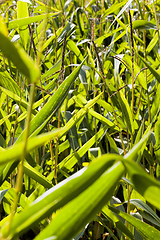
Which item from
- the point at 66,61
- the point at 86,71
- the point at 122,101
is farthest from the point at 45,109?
the point at 66,61

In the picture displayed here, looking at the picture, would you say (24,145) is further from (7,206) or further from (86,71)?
(86,71)

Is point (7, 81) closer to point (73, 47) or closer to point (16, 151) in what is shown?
point (73, 47)

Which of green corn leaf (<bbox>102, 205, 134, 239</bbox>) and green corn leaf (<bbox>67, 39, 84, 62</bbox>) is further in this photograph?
green corn leaf (<bbox>67, 39, 84, 62</bbox>)

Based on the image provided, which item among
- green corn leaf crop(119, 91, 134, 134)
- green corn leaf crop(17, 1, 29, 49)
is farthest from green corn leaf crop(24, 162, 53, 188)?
green corn leaf crop(17, 1, 29, 49)

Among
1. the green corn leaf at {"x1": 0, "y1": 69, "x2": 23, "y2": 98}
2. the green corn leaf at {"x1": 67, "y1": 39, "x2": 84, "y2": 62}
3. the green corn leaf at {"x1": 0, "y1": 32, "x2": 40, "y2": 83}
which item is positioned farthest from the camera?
the green corn leaf at {"x1": 67, "y1": 39, "x2": 84, "y2": 62}

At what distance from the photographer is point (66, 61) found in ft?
4.14

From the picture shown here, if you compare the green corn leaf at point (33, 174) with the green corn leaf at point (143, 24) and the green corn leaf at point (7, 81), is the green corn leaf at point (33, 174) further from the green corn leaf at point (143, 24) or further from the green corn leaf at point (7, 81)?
the green corn leaf at point (143, 24)

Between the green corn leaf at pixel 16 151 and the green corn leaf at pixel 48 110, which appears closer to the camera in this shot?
the green corn leaf at pixel 16 151

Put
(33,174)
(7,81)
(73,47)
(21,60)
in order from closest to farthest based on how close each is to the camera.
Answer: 1. (21,60)
2. (33,174)
3. (7,81)
4. (73,47)

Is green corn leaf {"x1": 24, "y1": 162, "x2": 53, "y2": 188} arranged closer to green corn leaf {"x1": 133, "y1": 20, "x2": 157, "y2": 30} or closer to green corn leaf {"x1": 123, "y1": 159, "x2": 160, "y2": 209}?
green corn leaf {"x1": 123, "y1": 159, "x2": 160, "y2": 209}

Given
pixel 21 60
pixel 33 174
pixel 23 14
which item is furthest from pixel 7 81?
pixel 21 60

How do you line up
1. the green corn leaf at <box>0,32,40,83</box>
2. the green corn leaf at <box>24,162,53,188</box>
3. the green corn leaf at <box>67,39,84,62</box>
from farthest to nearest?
the green corn leaf at <box>67,39,84,62</box>, the green corn leaf at <box>24,162,53,188</box>, the green corn leaf at <box>0,32,40,83</box>

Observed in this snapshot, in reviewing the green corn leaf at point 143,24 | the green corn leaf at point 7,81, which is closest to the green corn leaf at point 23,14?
the green corn leaf at point 7,81

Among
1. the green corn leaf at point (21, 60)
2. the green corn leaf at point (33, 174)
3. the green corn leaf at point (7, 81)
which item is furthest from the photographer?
the green corn leaf at point (7, 81)
